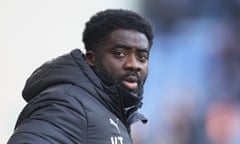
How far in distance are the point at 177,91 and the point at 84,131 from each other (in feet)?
5.78

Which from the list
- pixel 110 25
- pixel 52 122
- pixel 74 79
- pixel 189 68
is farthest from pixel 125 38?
pixel 189 68

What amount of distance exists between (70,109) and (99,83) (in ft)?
0.45

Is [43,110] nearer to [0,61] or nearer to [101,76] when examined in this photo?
[101,76]

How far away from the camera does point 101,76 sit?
1.41m

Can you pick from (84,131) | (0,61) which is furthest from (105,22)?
(0,61)

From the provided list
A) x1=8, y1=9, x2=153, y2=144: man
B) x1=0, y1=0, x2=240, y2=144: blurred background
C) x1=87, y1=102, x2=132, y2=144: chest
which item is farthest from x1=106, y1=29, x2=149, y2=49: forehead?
x1=0, y1=0, x2=240, y2=144: blurred background

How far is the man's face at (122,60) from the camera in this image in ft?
4.60

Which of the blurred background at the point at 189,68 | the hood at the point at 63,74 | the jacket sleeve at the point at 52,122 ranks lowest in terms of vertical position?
the blurred background at the point at 189,68

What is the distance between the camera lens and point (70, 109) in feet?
4.17

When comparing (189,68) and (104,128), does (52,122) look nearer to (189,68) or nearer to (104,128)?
(104,128)

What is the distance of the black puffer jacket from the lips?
0.03 m

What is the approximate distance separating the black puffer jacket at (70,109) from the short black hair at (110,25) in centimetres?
5

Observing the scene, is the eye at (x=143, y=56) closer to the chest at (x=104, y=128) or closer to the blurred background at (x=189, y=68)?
the chest at (x=104, y=128)

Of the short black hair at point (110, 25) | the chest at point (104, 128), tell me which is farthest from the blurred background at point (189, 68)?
the chest at point (104, 128)
